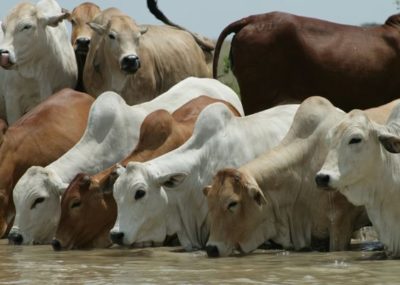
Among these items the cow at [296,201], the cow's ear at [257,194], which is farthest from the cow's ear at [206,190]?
the cow's ear at [257,194]

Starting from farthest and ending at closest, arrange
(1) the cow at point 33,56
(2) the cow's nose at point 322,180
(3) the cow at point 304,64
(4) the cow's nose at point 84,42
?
1. (4) the cow's nose at point 84,42
2. (1) the cow at point 33,56
3. (3) the cow at point 304,64
4. (2) the cow's nose at point 322,180

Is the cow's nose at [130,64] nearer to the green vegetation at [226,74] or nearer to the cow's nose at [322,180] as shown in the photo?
the green vegetation at [226,74]

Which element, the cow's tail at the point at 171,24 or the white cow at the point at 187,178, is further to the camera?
the cow's tail at the point at 171,24

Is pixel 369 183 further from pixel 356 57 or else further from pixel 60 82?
pixel 60 82

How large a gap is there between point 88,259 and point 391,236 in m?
2.22

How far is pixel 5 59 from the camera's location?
16.8 metres

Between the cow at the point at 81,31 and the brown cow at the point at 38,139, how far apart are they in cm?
302

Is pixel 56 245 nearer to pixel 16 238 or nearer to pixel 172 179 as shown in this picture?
pixel 16 238

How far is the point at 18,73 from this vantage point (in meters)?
17.4

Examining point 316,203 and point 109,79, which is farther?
point 109,79

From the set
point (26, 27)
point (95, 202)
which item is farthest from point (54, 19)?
point (95, 202)

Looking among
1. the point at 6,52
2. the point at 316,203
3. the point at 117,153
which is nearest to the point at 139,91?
the point at 6,52

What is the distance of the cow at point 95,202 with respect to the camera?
43.2 feet

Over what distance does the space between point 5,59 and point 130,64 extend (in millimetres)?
1236
